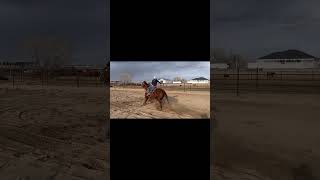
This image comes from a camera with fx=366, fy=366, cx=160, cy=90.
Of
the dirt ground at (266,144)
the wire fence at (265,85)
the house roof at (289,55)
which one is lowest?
the dirt ground at (266,144)

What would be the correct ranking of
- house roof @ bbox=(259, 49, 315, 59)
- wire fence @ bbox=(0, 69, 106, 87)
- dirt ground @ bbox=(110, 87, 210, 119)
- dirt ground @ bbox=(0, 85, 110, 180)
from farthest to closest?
house roof @ bbox=(259, 49, 315, 59) → wire fence @ bbox=(0, 69, 106, 87) → dirt ground @ bbox=(0, 85, 110, 180) → dirt ground @ bbox=(110, 87, 210, 119)

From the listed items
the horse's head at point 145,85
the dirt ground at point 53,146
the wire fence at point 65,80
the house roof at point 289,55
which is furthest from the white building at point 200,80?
the house roof at point 289,55

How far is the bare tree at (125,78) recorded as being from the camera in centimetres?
136

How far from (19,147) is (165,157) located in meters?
5.25

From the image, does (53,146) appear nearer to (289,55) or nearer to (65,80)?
(65,80)

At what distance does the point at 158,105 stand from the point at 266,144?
5552 mm

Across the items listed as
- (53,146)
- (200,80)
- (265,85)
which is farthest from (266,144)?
(265,85)

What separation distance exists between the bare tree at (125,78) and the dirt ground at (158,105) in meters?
0.03

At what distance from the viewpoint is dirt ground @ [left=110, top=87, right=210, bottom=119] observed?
133cm

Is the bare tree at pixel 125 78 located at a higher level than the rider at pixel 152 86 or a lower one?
higher

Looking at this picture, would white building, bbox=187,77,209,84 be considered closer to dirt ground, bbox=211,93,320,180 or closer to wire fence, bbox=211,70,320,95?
dirt ground, bbox=211,93,320,180

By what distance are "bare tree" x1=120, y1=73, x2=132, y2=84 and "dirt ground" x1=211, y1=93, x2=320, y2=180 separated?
138 inches

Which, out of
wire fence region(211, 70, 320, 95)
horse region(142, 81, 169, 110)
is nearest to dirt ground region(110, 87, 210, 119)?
horse region(142, 81, 169, 110)

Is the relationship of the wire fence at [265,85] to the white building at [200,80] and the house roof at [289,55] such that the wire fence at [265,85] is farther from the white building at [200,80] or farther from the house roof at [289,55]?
the house roof at [289,55]
